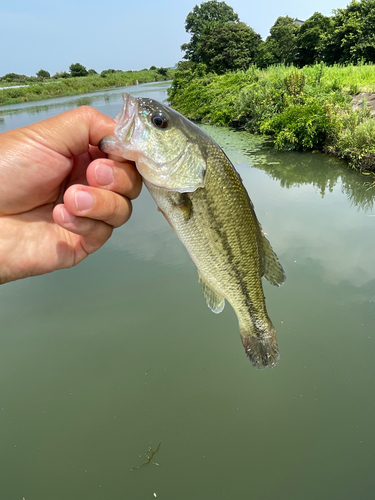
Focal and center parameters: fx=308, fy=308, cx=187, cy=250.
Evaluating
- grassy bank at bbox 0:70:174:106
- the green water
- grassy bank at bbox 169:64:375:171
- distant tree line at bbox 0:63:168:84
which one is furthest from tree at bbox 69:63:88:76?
the green water

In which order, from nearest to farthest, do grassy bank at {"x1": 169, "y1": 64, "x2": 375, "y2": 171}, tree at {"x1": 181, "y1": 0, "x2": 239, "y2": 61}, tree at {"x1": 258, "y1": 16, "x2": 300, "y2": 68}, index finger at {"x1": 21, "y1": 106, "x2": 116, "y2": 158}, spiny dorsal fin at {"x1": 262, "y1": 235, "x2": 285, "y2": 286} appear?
index finger at {"x1": 21, "y1": 106, "x2": 116, "y2": 158} < spiny dorsal fin at {"x1": 262, "y1": 235, "x2": 285, "y2": 286} < grassy bank at {"x1": 169, "y1": 64, "x2": 375, "y2": 171} < tree at {"x1": 258, "y1": 16, "x2": 300, "y2": 68} < tree at {"x1": 181, "y1": 0, "x2": 239, "y2": 61}

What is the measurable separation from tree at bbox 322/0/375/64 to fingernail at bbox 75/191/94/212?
29.5m

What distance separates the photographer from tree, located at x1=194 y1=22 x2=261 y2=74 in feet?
99.3

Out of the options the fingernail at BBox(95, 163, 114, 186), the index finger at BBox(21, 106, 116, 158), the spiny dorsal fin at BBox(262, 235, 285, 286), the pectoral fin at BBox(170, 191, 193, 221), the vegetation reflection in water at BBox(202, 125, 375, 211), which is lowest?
the vegetation reflection in water at BBox(202, 125, 375, 211)

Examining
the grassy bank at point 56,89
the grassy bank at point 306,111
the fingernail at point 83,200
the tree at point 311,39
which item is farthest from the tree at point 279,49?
the fingernail at point 83,200

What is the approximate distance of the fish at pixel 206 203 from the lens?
5.12 feet

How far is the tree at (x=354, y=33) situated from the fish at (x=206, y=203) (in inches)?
1147

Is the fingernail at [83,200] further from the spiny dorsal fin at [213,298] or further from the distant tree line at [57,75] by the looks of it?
the distant tree line at [57,75]

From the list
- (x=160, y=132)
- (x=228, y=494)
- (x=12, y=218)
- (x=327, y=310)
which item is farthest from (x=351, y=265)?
(x=12, y=218)

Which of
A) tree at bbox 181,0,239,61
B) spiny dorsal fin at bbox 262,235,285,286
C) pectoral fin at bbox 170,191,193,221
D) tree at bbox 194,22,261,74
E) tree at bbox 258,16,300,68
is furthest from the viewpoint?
tree at bbox 181,0,239,61

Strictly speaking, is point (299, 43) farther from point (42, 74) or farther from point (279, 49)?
point (42, 74)

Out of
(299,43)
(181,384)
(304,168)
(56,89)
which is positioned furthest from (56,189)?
(56,89)

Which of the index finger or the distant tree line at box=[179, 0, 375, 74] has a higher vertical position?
the distant tree line at box=[179, 0, 375, 74]

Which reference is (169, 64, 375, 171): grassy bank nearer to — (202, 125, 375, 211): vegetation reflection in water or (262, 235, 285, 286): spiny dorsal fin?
(202, 125, 375, 211): vegetation reflection in water
